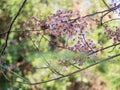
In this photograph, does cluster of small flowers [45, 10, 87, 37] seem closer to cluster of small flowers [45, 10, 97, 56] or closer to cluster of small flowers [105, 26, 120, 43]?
cluster of small flowers [45, 10, 97, 56]

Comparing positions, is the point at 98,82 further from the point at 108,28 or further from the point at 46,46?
the point at 108,28

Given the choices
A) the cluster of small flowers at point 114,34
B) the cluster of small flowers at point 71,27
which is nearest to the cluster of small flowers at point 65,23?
the cluster of small flowers at point 71,27

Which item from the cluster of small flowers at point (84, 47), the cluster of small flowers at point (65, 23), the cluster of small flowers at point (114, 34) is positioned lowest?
the cluster of small flowers at point (84, 47)

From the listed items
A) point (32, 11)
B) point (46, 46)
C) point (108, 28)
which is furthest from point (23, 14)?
point (108, 28)

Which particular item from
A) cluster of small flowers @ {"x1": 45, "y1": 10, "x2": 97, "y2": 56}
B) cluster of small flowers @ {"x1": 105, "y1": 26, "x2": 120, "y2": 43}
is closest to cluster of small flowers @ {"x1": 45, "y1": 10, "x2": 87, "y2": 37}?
cluster of small flowers @ {"x1": 45, "y1": 10, "x2": 97, "y2": 56}

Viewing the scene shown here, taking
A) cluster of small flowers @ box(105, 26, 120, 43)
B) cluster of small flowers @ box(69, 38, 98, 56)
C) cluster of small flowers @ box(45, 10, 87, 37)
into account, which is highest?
cluster of small flowers @ box(45, 10, 87, 37)

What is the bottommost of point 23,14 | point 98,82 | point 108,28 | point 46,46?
point 98,82

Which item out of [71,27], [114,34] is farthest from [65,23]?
[114,34]

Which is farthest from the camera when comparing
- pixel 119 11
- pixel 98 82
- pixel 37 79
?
pixel 98 82

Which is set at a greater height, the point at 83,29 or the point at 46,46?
the point at 83,29

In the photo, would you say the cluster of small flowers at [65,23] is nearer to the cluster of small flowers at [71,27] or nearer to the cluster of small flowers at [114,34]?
the cluster of small flowers at [71,27]

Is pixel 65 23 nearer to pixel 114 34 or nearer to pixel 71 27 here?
pixel 71 27
